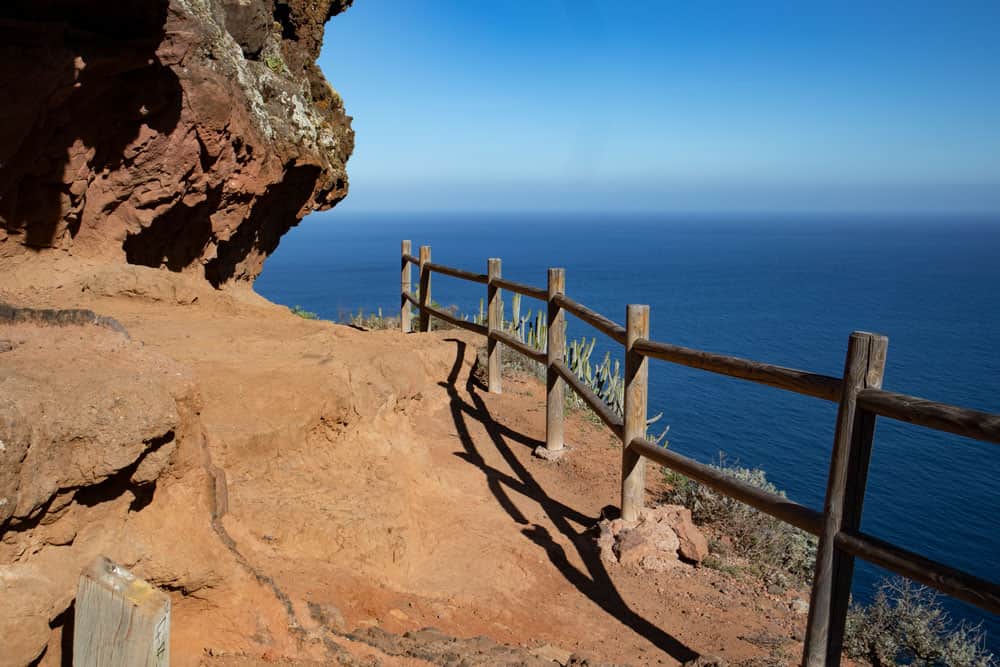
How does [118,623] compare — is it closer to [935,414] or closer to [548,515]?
[935,414]

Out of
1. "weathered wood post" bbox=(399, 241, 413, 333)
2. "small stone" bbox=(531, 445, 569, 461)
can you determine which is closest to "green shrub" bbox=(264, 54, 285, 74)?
"weathered wood post" bbox=(399, 241, 413, 333)

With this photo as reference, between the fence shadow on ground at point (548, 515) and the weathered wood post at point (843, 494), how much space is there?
35.6 inches

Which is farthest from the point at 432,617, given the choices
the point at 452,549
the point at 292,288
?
the point at 292,288

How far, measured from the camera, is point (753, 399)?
25.7m

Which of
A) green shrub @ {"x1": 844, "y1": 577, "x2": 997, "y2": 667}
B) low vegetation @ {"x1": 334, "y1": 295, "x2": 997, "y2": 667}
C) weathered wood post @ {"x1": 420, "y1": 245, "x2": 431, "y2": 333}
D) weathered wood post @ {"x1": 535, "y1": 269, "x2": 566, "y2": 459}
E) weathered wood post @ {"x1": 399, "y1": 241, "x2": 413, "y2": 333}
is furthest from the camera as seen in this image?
weathered wood post @ {"x1": 399, "y1": 241, "x2": 413, "y2": 333}

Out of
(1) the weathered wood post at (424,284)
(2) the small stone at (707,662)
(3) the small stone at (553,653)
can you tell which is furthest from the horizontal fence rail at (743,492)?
(1) the weathered wood post at (424,284)

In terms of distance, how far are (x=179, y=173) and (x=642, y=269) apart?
7414 centimetres

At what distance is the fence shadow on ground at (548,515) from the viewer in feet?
14.9

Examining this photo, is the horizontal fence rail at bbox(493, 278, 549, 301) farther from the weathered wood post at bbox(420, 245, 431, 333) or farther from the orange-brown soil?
the weathered wood post at bbox(420, 245, 431, 333)

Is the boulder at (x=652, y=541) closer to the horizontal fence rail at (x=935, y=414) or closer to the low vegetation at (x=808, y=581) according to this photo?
the low vegetation at (x=808, y=581)

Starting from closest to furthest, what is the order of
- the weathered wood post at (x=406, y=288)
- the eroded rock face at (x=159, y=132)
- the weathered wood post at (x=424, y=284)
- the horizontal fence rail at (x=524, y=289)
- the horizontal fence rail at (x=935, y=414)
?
the horizontal fence rail at (x=935, y=414)
the eroded rock face at (x=159, y=132)
the horizontal fence rail at (x=524, y=289)
the weathered wood post at (x=424, y=284)
the weathered wood post at (x=406, y=288)

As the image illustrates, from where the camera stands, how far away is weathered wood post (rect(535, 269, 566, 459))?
7477mm

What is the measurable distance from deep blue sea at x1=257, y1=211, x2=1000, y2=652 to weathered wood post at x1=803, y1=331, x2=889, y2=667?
7362mm

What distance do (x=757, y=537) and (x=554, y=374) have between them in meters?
2.55
